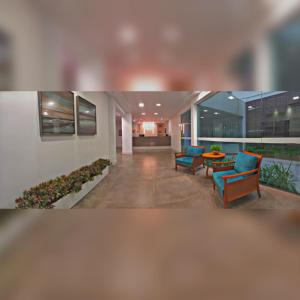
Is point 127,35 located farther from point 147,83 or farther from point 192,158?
point 192,158

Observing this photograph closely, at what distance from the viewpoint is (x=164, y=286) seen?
706mm

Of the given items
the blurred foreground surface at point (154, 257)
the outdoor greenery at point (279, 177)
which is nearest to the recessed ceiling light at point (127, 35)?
the blurred foreground surface at point (154, 257)

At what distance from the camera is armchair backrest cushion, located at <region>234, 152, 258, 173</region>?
2.77 meters

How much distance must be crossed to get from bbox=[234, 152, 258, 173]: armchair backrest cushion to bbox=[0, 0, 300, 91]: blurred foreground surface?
1.96m

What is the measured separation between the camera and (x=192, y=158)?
15.9ft

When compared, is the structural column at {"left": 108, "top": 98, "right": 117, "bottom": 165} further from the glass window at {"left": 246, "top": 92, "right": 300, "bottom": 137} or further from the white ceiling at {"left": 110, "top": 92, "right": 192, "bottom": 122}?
the glass window at {"left": 246, "top": 92, "right": 300, "bottom": 137}

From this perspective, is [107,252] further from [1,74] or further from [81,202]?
[81,202]

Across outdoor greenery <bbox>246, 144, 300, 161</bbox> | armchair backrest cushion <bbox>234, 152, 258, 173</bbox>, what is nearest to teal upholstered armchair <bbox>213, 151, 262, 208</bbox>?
armchair backrest cushion <bbox>234, 152, 258, 173</bbox>

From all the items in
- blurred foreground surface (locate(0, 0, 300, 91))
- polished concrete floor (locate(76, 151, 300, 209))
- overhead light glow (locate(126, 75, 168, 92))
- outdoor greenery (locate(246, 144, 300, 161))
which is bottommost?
polished concrete floor (locate(76, 151, 300, 209))

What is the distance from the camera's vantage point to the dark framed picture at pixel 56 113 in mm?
2186

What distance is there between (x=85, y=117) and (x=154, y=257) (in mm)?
3492

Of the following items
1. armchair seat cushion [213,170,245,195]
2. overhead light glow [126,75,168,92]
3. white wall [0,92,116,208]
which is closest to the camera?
overhead light glow [126,75,168,92]

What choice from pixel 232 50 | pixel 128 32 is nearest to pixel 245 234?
pixel 232 50

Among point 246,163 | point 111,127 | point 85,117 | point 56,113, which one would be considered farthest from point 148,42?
point 111,127
